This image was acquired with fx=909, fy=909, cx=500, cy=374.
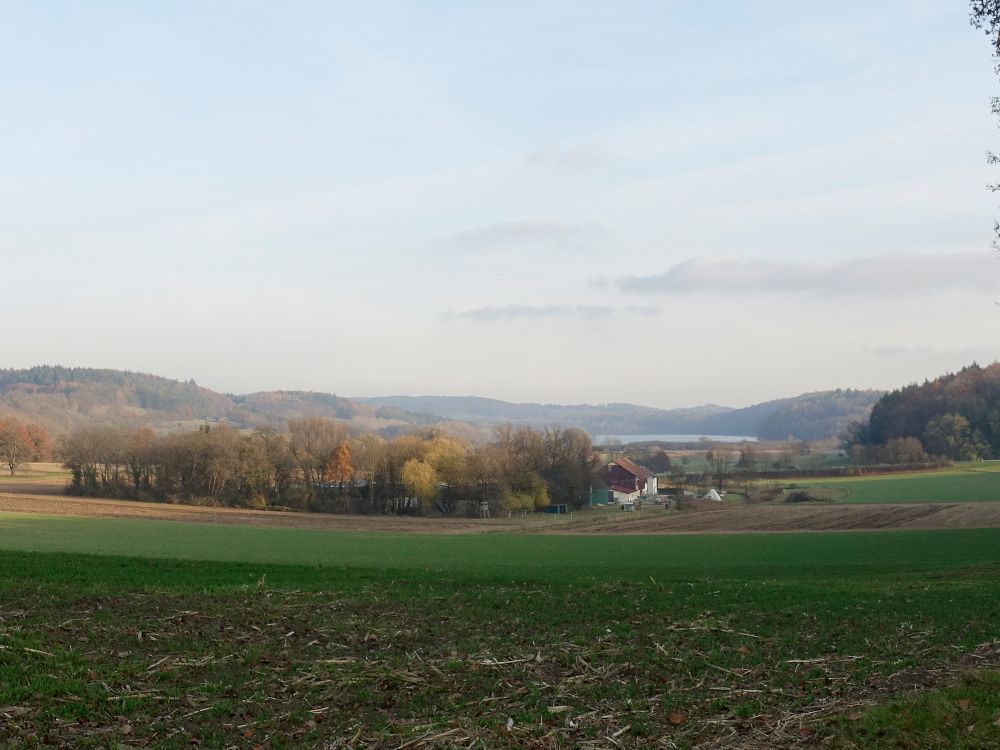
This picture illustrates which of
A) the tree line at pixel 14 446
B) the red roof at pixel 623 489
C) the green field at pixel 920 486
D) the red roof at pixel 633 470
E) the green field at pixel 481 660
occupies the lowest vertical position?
the red roof at pixel 623 489

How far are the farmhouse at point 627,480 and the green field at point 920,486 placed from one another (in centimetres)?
1937

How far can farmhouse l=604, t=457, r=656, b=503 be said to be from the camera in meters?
116

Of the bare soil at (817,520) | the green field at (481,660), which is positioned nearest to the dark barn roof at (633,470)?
the bare soil at (817,520)

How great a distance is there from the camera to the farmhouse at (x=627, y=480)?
380 ft

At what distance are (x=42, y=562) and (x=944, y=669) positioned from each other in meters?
22.0

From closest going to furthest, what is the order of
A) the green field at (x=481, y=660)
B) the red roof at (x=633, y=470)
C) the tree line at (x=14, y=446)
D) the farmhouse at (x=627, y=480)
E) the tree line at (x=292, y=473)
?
1. the green field at (x=481, y=660)
2. the tree line at (x=292, y=473)
3. the farmhouse at (x=627, y=480)
4. the tree line at (x=14, y=446)
5. the red roof at (x=633, y=470)

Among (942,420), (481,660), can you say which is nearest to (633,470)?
(942,420)

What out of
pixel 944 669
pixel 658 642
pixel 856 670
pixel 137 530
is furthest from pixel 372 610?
pixel 137 530

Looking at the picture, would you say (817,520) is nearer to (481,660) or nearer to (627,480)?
(627,480)

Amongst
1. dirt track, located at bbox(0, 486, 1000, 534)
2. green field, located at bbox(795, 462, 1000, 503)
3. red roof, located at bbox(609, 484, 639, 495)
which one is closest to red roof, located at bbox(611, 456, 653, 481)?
red roof, located at bbox(609, 484, 639, 495)

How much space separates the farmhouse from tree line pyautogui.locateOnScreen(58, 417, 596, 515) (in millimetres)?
19417

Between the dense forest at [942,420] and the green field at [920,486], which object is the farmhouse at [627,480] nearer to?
the green field at [920,486]

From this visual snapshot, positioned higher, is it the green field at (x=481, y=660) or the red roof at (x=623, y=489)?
the green field at (x=481, y=660)

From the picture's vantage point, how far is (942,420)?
133750 millimetres
